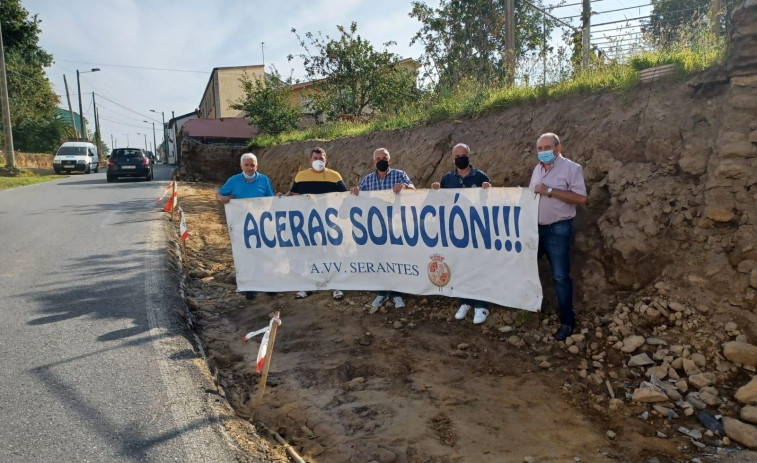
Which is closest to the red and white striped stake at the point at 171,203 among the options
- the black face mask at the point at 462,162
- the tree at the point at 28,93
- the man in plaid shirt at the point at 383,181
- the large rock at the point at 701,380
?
the man in plaid shirt at the point at 383,181

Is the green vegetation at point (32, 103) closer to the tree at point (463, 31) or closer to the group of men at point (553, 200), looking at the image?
the tree at point (463, 31)

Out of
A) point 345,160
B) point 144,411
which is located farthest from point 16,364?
point 345,160

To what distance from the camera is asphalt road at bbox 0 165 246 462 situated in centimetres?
313

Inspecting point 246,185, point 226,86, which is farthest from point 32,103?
point 246,185

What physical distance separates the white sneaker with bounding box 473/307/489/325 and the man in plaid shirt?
0.98 metres

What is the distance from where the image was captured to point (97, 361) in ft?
14.0

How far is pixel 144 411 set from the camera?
351 centimetres

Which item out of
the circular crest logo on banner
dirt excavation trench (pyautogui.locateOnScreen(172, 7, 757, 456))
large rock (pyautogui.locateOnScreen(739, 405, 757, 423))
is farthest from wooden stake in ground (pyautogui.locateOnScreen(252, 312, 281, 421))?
large rock (pyautogui.locateOnScreen(739, 405, 757, 423))

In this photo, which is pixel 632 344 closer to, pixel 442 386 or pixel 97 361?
pixel 442 386

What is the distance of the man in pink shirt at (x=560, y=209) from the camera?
4.68m

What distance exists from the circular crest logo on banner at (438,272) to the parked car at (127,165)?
19.8 meters

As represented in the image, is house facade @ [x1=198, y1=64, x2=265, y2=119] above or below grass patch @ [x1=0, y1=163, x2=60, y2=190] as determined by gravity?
above

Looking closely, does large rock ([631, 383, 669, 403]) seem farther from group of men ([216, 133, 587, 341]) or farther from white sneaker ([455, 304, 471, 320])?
white sneaker ([455, 304, 471, 320])

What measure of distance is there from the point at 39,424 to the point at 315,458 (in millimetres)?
1811
